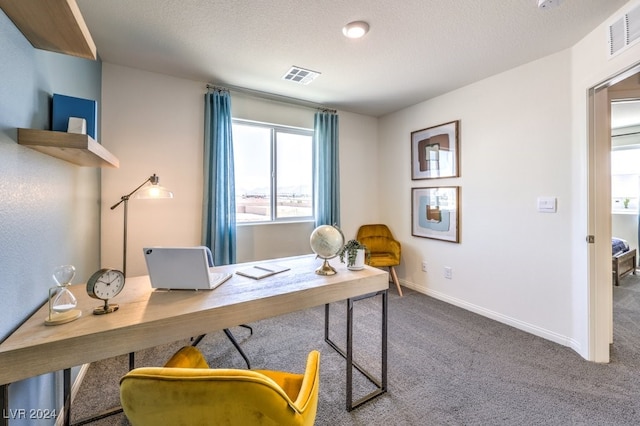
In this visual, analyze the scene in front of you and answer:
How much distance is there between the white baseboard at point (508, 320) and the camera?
7.62ft

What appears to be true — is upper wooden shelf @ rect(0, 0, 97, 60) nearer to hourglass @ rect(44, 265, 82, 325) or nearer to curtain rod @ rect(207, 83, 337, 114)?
hourglass @ rect(44, 265, 82, 325)

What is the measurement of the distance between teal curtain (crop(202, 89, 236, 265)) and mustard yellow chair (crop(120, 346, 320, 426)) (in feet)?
7.43

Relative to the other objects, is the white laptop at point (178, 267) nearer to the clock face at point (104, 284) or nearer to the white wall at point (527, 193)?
the clock face at point (104, 284)

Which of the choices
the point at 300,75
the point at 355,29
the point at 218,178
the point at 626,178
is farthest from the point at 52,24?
the point at 626,178

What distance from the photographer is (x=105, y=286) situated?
115 centimetres

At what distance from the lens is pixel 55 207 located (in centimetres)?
148

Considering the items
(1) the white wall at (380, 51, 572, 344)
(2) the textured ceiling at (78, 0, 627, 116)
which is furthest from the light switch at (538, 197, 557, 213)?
(2) the textured ceiling at (78, 0, 627, 116)

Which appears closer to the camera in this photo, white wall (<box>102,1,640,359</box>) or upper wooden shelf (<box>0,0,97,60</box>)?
upper wooden shelf (<box>0,0,97,60</box>)

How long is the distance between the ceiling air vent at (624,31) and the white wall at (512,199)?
473mm

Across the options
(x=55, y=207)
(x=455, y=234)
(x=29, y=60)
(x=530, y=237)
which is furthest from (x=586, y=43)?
(x=55, y=207)

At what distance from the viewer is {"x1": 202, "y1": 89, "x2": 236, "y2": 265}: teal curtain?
9.52 ft

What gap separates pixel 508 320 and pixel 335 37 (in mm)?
3099

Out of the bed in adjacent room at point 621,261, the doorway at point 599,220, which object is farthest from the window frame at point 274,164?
the bed in adjacent room at point 621,261

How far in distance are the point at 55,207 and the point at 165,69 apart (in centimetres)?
182
